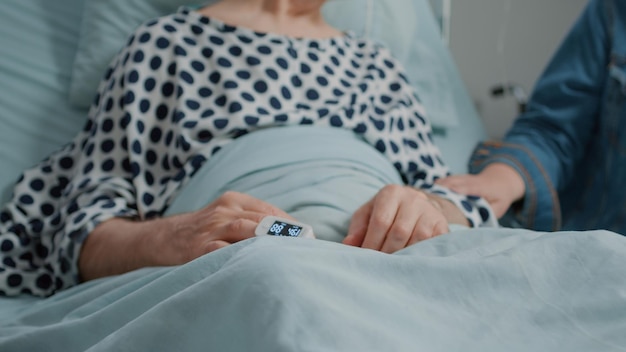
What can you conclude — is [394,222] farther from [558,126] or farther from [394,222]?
[558,126]

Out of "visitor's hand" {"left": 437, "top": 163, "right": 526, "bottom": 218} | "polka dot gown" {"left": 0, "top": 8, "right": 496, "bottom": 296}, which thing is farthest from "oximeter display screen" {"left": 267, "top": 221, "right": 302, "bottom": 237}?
"visitor's hand" {"left": 437, "top": 163, "right": 526, "bottom": 218}

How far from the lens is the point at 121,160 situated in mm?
1163

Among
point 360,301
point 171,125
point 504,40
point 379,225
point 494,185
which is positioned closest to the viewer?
point 360,301

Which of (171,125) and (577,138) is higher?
(171,125)

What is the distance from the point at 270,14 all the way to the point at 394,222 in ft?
1.75

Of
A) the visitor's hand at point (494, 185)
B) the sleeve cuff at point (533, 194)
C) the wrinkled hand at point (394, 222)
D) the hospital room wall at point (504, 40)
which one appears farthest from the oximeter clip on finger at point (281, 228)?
the hospital room wall at point (504, 40)

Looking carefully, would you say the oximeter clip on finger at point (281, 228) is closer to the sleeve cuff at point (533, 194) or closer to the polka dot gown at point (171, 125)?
the polka dot gown at point (171, 125)

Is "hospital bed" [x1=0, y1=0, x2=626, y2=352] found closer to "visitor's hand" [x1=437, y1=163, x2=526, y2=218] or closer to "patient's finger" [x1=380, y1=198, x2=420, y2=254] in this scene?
"patient's finger" [x1=380, y1=198, x2=420, y2=254]

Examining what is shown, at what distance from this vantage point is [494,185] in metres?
1.32

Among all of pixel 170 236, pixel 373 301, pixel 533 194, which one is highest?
pixel 373 301

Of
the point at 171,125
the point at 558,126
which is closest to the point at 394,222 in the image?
the point at 171,125

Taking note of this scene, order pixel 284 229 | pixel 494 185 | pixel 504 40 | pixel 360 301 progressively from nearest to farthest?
pixel 360 301
pixel 284 229
pixel 494 185
pixel 504 40

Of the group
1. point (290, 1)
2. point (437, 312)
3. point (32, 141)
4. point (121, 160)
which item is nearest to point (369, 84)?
point (290, 1)

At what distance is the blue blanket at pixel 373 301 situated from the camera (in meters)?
0.59
